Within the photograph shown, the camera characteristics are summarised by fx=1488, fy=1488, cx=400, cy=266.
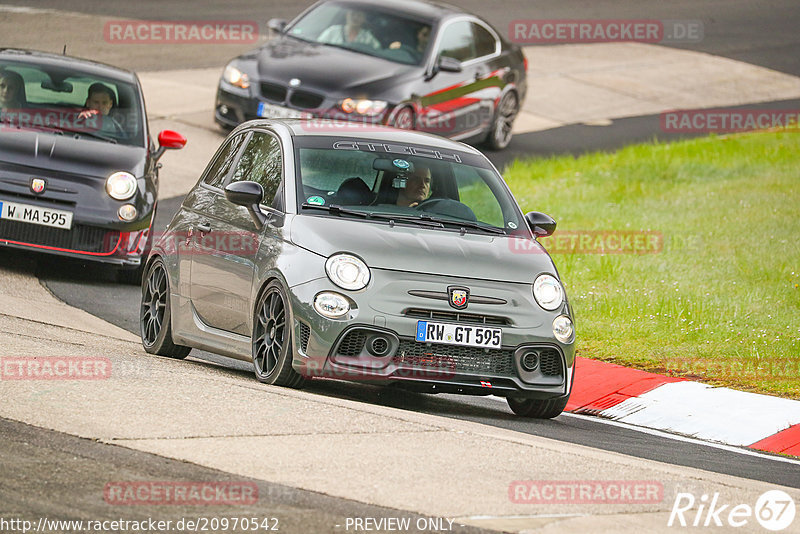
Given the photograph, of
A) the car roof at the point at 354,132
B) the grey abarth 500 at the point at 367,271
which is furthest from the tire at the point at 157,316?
the car roof at the point at 354,132

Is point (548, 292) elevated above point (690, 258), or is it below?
above

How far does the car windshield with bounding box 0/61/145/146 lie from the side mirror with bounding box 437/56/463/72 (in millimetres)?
6348

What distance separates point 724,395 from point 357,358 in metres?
3.46

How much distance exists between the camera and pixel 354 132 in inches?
398

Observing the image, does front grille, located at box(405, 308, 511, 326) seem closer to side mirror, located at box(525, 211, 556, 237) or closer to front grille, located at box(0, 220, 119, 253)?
side mirror, located at box(525, 211, 556, 237)

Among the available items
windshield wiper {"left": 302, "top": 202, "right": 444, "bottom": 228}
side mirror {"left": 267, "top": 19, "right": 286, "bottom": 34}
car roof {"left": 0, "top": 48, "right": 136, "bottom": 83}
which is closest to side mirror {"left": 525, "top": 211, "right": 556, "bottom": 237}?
windshield wiper {"left": 302, "top": 202, "right": 444, "bottom": 228}

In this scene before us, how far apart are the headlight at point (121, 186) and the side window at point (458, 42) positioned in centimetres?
755

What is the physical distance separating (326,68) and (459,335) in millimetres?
10597

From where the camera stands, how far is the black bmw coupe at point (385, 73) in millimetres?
18422

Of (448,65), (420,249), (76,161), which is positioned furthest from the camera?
(448,65)

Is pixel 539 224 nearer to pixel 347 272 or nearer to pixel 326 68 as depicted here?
pixel 347 272

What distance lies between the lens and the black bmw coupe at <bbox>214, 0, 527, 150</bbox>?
725 inches

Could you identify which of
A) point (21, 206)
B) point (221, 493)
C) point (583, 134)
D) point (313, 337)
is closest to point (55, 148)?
point (21, 206)

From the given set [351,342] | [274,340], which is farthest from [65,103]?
[351,342]
